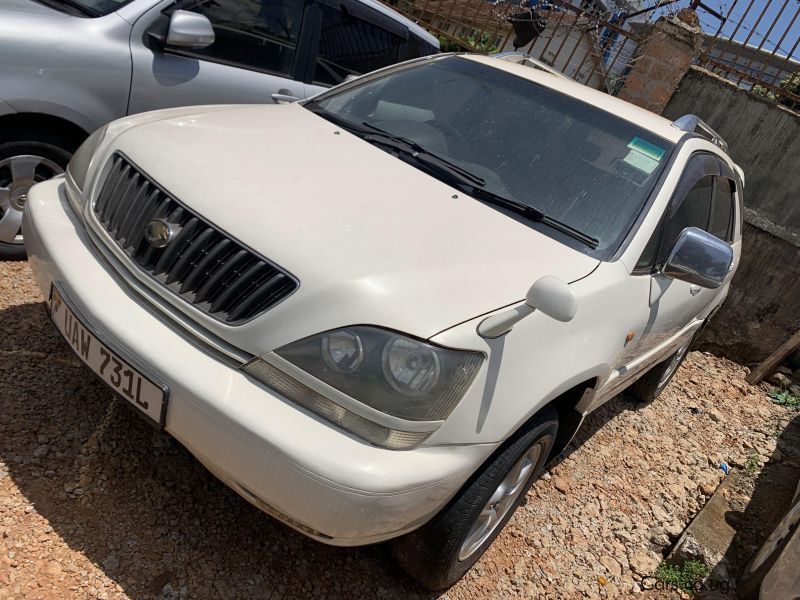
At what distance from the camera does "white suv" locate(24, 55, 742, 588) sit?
6.17 ft

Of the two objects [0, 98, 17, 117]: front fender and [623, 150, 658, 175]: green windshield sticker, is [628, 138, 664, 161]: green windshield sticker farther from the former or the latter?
[0, 98, 17, 117]: front fender

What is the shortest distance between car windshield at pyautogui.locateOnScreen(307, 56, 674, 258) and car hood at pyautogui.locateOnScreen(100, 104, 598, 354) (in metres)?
0.26

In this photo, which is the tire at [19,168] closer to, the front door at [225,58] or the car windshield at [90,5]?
the front door at [225,58]

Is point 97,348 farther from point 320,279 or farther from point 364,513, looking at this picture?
point 364,513

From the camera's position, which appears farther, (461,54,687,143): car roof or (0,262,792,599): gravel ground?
(461,54,687,143): car roof

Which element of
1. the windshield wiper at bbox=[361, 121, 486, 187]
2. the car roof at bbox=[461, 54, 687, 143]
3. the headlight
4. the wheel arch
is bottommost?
the wheel arch

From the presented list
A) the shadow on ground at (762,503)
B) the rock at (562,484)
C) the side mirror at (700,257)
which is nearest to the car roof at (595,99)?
the side mirror at (700,257)

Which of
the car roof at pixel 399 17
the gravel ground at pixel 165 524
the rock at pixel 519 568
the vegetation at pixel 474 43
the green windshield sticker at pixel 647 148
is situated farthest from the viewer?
the vegetation at pixel 474 43

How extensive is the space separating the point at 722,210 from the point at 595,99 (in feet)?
3.69

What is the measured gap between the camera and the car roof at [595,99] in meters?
3.28

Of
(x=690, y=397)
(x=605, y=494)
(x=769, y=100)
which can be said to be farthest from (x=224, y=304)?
(x=769, y=100)

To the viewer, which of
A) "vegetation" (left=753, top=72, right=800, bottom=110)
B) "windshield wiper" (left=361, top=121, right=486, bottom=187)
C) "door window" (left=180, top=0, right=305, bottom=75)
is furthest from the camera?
"vegetation" (left=753, top=72, right=800, bottom=110)

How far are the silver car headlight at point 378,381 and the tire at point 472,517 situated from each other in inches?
16.3

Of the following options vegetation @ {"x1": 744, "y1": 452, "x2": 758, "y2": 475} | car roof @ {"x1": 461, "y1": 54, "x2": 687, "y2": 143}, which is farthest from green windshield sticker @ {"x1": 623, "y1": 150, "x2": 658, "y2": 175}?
vegetation @ {"x1": 744, "y1": 452, "x2": 758, "y2": 475}
